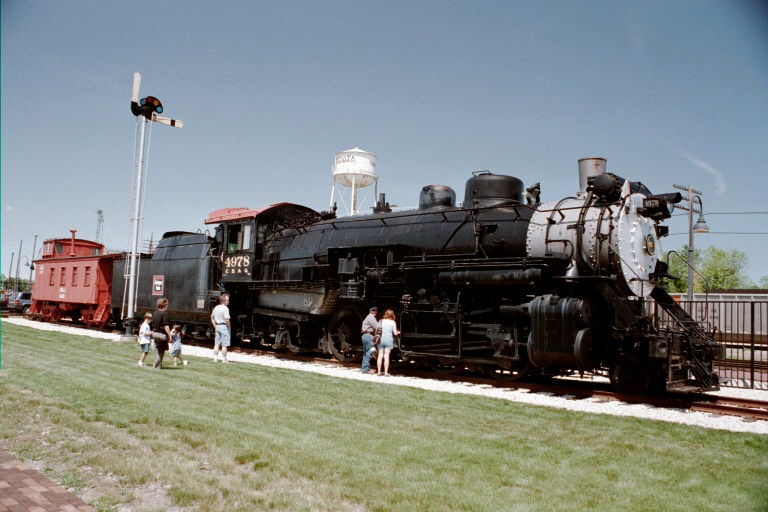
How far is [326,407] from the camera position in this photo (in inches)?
324

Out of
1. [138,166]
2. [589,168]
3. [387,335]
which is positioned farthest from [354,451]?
[138,166]

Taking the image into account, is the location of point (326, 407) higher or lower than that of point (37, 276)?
lower

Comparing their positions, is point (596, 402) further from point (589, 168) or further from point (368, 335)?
point (368, 335)

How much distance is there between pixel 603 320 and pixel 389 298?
500 cm

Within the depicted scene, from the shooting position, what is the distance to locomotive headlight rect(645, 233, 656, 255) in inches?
461

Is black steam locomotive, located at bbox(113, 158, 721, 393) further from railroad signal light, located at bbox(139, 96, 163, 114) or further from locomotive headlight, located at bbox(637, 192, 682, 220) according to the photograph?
railroad signal light, located at bbox(139, 96, 163, 114)

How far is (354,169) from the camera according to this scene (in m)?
32.0

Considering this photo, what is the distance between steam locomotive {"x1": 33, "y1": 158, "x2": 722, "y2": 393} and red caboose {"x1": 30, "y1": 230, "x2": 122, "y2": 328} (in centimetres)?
1110

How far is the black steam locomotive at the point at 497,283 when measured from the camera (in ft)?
34.6

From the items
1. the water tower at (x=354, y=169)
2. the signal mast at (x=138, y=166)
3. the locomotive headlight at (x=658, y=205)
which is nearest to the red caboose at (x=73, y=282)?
the signal mast at (x=138, y=166)

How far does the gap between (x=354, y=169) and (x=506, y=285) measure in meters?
21.5

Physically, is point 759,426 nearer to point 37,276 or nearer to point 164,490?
point 164,490

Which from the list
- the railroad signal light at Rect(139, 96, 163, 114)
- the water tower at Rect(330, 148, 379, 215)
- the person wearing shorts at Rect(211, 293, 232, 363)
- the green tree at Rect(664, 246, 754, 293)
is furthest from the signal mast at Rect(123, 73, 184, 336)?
the green tree at Rect(664, 246, 754, 293)

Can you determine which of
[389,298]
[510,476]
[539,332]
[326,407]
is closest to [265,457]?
[510,476]
